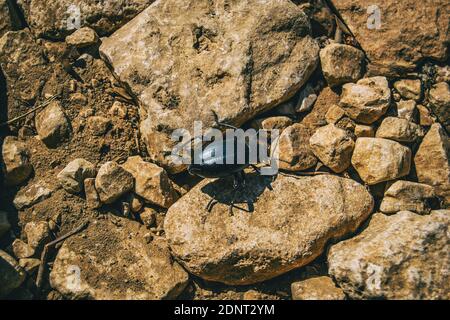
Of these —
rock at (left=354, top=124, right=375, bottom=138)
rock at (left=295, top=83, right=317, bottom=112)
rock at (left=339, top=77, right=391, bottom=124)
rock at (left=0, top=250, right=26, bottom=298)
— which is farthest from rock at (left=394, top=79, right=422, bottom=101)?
Result: rock at (left=0, top=250, right=26, bottom=298)

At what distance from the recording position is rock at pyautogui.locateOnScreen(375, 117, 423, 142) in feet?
13.6

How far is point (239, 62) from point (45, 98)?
7.31 feet

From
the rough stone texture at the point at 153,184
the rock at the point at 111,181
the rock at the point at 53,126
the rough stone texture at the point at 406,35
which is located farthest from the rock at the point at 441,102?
the rock at the point at 53,126

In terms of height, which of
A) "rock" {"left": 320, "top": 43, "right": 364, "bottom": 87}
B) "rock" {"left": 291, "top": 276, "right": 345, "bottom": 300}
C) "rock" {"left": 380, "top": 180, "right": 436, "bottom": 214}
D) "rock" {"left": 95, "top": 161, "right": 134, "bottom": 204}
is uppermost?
"rock" {"left": 320, "top": 43, "right": 364, "bottom": 87}

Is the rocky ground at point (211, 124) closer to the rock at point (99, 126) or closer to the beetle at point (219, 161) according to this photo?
the rock at point (99, 126)

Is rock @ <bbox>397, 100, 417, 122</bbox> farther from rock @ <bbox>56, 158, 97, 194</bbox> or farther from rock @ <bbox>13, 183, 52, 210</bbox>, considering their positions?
rock @ <bbox>13, 183, 52, 210</bbox>

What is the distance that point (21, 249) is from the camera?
13.8 ft

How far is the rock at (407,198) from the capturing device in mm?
4074

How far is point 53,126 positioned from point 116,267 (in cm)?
166

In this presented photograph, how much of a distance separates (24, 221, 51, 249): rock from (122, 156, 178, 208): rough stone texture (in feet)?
3.29

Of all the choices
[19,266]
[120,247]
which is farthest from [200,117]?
[19,266]

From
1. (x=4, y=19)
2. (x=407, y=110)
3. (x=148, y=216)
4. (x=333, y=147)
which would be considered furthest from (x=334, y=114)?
(x=4, y=19)

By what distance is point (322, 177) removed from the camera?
13.7 feet

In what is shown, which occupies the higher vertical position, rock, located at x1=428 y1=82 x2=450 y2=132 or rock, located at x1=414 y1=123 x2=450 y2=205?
rock, located at x1=428 y1=82 x2=450 y2=132
